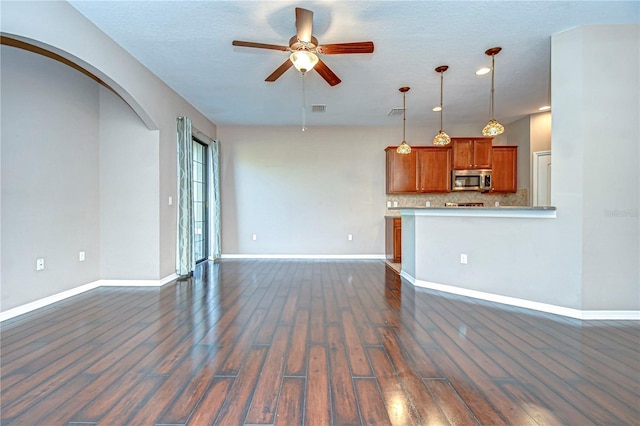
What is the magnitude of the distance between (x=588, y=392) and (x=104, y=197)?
17.5ft

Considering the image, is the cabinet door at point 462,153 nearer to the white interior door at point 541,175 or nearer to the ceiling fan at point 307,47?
the white interior door at point 541,175

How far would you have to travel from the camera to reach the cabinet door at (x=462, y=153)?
5973mm

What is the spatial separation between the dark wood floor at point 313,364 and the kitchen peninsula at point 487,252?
0.88 ft

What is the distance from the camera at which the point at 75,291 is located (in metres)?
3.62

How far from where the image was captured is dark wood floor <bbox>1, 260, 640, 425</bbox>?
1530 millimetres

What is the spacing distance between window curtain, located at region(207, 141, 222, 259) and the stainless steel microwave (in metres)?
4.96

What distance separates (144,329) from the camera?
2.60 meters

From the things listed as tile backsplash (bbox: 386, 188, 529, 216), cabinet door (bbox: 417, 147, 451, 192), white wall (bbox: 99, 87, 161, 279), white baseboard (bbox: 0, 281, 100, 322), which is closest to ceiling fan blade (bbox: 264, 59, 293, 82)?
white wall (bbox: 99, 87, 161, 279)

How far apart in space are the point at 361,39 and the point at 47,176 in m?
3.86

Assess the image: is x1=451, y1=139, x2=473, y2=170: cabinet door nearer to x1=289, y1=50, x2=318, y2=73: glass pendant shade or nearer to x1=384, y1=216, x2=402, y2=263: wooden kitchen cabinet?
x1=384, y1=216, x2=402, y2=263: wooden kitchen cabinet

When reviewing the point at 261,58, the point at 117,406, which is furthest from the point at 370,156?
the point at 117,406

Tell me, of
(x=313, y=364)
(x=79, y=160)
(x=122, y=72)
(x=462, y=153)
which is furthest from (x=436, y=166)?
(x=79, y=160)

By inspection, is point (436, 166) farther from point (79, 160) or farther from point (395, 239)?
point (79, 160)

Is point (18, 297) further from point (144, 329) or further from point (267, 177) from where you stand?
point (267, 177)
